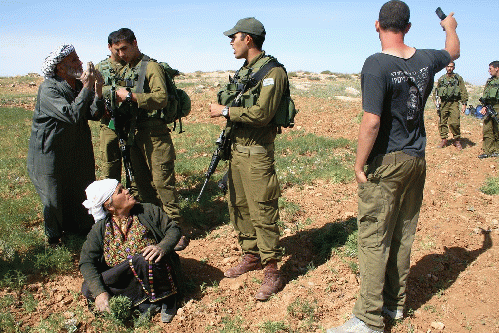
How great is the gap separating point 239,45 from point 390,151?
161cm

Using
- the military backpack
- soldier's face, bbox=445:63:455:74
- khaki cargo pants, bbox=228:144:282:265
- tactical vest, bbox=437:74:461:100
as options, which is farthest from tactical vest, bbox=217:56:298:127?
soldier's face, bbox=445:63:455:74

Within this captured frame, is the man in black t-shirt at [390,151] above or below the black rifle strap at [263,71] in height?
below

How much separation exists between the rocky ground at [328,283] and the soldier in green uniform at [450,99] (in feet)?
14.5

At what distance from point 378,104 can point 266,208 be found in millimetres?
1516

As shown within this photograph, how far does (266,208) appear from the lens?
3.66m

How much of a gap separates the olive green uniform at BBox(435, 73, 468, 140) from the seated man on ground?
8656mm

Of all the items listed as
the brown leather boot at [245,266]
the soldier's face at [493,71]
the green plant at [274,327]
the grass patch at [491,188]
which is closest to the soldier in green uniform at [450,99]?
the soldier's face at [493,71]

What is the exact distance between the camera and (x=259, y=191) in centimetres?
361

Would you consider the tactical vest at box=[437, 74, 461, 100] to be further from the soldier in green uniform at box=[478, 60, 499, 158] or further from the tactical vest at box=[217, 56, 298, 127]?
the tactical vest at box=[217, 56, 298, 127]

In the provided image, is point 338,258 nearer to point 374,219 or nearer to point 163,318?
point 374,219

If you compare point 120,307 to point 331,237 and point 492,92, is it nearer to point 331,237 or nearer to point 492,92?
point 331,237

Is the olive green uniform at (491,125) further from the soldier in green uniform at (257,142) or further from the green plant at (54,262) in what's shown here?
the green plant at (54,262)

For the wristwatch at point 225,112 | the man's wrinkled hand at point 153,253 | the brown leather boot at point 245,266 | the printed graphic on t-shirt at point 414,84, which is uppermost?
the printed graphic on t-shirt at point 414,84

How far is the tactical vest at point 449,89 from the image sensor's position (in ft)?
32.0
